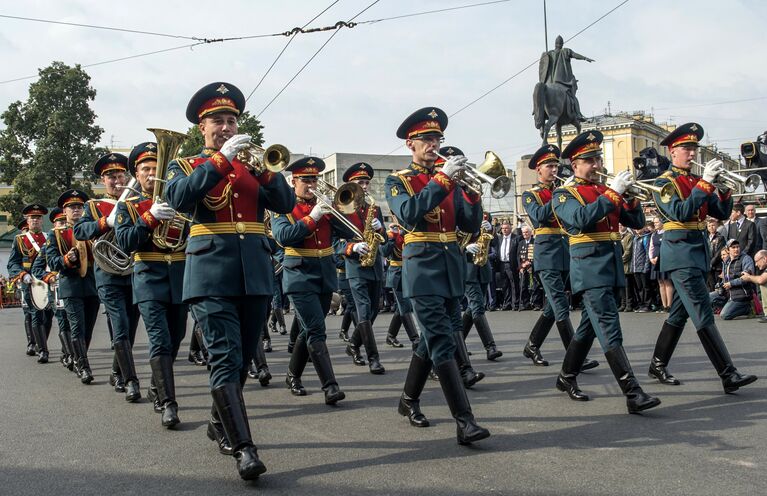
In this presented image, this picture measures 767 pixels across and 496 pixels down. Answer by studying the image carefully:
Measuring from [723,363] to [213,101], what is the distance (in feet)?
16.0

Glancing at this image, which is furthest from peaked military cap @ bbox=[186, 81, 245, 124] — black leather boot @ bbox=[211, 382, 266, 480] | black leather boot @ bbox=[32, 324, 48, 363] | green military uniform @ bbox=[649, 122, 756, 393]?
black leather boot @ bbox=[32, 324, 48, 363]

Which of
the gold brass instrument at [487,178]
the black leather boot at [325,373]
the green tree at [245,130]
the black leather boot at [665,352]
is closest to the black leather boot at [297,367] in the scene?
the black leather boot at [325,373]

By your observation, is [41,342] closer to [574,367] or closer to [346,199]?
[346,199]

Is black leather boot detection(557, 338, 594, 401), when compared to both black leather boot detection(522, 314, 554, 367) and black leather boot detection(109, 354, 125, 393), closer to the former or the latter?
black leather boot detection(522, 314, 554, 367)

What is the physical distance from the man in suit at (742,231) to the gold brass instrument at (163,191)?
11.7 m

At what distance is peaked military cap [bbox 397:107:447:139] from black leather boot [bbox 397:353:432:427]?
5.54 ft

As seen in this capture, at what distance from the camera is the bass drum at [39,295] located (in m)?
12.0

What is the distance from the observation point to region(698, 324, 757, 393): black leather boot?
705 centimetres

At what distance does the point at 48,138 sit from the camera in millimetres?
41250

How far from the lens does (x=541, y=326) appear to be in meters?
9.42

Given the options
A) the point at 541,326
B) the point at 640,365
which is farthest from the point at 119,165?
the point at 640,365

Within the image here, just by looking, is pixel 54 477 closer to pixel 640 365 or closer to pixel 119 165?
pixel 119 165

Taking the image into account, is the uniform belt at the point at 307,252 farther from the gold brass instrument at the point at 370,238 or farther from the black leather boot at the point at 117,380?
the black leather boot at the point at 117,380

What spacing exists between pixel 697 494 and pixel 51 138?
41814mm
